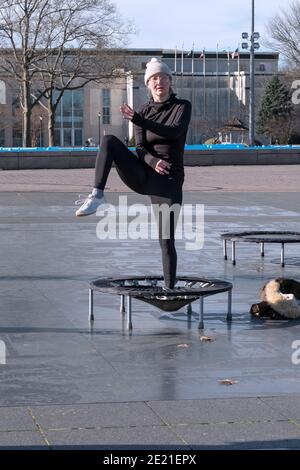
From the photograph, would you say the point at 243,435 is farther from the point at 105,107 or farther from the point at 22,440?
the point at 105,107

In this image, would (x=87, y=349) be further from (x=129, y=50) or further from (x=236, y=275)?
(x=129, y=50)

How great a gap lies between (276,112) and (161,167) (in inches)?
2638

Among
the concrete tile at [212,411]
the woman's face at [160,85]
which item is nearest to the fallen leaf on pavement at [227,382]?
the concrete tile at [212,411]

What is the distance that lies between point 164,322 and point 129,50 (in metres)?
48.6

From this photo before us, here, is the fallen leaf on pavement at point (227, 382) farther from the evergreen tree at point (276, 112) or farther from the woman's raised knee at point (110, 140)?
the evergreen tree at point (276, 112)

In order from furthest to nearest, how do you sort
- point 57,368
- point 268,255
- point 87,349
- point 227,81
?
1. point 227,81
2. point 268,255
3. point 87,349
4. point 57,368

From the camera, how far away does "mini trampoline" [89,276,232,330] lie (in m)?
7.28

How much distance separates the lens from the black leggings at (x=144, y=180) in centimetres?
704

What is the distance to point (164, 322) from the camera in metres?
7.81

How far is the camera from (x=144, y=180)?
7.39 m

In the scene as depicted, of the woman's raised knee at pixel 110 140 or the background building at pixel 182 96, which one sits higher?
the background building at pixel 182 96

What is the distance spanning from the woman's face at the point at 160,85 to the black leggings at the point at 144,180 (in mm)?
530

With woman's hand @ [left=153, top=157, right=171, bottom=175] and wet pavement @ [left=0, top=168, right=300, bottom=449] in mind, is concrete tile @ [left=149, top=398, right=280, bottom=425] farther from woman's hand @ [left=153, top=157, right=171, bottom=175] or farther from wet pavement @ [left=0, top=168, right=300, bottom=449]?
woman's hand @ [left=153, top=157, right=171, bottom=175]

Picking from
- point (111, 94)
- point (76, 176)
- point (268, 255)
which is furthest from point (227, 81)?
point (268, 255)
